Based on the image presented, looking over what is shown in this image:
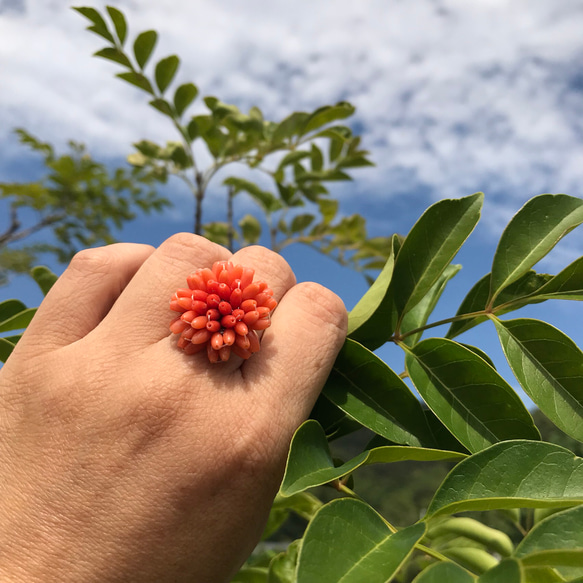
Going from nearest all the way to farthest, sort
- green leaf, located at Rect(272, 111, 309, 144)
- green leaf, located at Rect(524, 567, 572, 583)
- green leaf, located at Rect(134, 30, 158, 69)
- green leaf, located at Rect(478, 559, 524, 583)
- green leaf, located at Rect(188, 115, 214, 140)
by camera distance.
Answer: green leaf, located at Rect(478, 559, 524, 583), green leaf, located at Rect(524, 567, 572, 583), green leaf, located at Rect(134, 30, 158, 69), green leaf, located at Rect(272, 111, 309, 144), green leaf, located at Rect(188, 115, 214, 140)

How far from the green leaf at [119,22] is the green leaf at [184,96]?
11.9 inches

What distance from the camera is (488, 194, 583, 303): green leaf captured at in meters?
1.03

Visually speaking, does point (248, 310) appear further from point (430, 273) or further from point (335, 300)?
point (430, 273)

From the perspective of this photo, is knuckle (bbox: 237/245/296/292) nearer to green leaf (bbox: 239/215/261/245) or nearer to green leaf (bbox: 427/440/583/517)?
green leaf (bbox: 427/440/583/517)

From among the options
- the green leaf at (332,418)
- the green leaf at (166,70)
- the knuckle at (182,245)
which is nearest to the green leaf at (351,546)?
the green leaf at (332,418)

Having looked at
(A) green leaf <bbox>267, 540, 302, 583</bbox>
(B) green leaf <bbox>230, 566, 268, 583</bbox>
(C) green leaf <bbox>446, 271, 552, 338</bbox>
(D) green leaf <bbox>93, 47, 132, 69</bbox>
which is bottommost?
(B) green leaf <bbox>230, 566, 268, 583</bbox>

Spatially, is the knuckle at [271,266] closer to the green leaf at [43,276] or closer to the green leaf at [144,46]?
the green leaf at [43,276]

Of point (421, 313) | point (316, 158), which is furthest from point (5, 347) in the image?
point (316, 158)

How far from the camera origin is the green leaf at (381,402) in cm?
91

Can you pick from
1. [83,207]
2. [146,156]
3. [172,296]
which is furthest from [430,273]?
[83,207]

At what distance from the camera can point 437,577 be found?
0.54m

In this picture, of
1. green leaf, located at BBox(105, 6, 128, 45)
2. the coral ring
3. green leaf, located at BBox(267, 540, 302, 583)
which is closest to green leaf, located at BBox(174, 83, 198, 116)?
green leaf, located at BBox(105, 6, 128, 45)

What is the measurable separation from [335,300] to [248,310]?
7.8 inches

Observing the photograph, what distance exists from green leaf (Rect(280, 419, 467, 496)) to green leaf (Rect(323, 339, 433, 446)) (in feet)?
0.34
